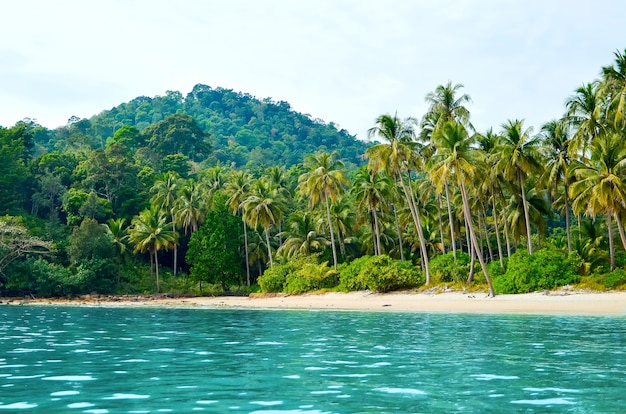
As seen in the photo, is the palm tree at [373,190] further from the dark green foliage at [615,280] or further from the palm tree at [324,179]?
the dark green foliage at [615,280]

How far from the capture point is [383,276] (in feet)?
151

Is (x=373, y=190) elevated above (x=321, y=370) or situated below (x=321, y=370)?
above

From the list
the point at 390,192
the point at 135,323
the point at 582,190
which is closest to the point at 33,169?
the point at 390,192

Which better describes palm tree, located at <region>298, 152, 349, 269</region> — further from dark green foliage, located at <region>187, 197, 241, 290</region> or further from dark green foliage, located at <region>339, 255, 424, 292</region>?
dark green foliage, located at <region>187, 197, 241, 290</region>

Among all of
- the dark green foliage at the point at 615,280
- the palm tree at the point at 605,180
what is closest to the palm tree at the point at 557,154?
the palm tree at the point at 605,180

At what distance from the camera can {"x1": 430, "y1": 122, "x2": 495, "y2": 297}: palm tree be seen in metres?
39.6

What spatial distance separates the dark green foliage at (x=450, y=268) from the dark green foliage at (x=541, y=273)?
4979 mm

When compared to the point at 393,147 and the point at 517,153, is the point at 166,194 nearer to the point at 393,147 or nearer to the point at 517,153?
the point at 393,147

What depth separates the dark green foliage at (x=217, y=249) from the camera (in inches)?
2403

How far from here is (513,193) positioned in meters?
47.5

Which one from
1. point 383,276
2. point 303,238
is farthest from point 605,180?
point 303,238

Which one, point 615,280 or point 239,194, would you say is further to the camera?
point 239,194

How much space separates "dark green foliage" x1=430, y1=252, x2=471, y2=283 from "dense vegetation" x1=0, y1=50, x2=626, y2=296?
11 centimetres

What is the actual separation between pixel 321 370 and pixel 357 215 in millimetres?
46659
